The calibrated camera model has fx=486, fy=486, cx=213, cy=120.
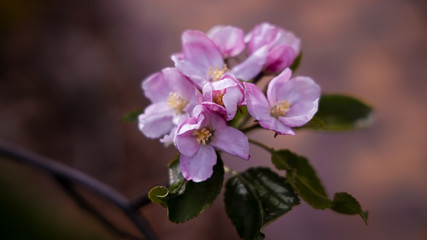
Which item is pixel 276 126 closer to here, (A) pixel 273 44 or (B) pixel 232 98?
(B) pixel 232 98

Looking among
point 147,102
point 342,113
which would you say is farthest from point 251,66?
point 147,102

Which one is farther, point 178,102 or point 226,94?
point 178,102

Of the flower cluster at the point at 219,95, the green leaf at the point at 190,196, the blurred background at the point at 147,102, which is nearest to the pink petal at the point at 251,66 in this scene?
the flower cluster at the point at 219,95

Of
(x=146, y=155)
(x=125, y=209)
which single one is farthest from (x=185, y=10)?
(x=125, y=209)

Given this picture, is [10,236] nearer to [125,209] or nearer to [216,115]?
[125,209]

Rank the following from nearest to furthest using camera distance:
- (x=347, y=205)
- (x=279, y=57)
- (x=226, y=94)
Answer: (x=226, y=94) < (x=347, y=205) < (x=279, y=57)

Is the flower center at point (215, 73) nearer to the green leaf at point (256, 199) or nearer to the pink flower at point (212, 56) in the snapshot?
the pink flower at point (212, 56)
